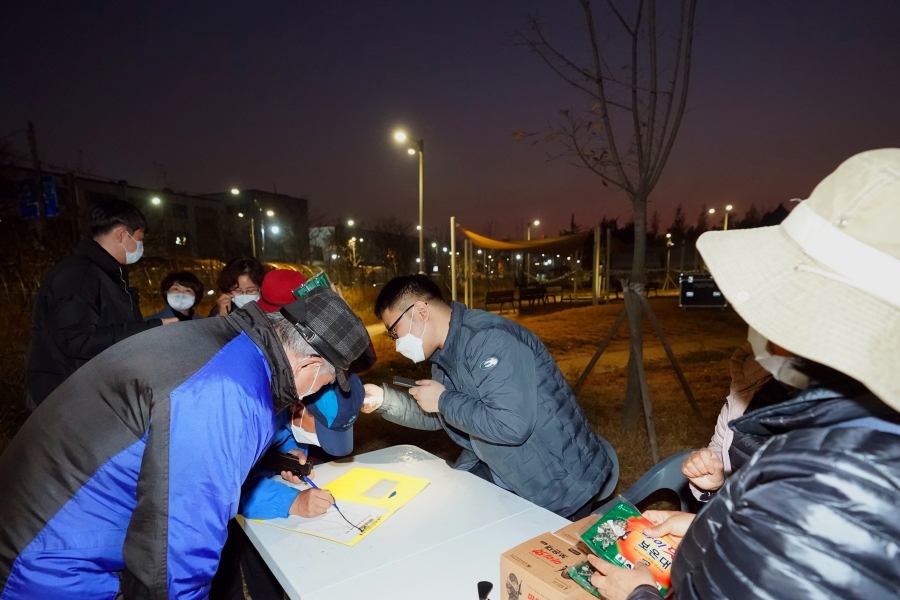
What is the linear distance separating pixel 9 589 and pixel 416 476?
148 centimetres

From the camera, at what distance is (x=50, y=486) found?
114 centimetres

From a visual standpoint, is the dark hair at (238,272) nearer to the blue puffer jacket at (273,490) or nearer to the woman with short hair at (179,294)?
the woman with short hair at (179,294)

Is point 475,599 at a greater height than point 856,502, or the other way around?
point 856,502

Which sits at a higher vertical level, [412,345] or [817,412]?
[817,412]

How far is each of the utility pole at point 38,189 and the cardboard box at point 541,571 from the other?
7804 millimetres

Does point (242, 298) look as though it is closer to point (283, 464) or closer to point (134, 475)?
point (283, 464)

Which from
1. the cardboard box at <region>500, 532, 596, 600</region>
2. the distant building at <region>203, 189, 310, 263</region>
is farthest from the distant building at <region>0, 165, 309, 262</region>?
the cardboard box at <region>500, 532, 596, 600</region>

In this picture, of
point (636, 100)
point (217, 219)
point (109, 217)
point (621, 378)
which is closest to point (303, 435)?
point (109, 217)

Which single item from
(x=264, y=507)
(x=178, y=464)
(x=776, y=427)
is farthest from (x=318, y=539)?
(x=776, y=427)

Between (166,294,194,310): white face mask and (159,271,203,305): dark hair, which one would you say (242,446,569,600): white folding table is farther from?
(159,271,203,305): dark hair

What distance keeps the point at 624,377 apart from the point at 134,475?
6.94 metres

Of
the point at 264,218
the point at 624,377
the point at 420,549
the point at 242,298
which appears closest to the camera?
the point at 420,549

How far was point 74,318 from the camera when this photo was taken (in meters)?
2.78

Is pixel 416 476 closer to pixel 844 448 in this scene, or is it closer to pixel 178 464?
pixel 178 464
